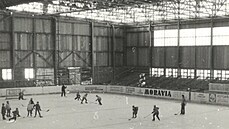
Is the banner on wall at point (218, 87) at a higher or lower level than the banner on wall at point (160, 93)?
higher

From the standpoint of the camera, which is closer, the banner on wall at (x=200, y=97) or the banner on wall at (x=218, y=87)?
the banner on wall at (x=200, y=97)

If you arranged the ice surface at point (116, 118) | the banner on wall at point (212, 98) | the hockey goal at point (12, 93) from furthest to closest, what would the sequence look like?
the hockey goal at point (12, 93), the banner on wall at point (212, 98), the ice surface at point (116, 118)

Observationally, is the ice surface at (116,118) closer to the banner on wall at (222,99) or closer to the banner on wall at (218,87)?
the banner on wall at (222,99)

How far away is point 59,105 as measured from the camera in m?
39.9

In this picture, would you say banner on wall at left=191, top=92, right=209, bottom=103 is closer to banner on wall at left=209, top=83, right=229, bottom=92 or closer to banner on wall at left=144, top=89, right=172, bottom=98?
banner on wall at left=144, top=89, right=172, bottom=98

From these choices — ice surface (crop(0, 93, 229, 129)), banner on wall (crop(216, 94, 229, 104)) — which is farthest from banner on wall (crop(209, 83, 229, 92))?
ice surface (crop(0, 93, 229, 129))

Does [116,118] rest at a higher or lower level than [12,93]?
lower

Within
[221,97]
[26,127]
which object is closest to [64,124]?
[26,127]

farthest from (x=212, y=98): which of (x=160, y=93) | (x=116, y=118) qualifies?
(x=116, y=118)

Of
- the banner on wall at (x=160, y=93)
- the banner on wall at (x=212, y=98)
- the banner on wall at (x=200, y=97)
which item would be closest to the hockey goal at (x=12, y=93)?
the banner on wall at (x=160, y=93)

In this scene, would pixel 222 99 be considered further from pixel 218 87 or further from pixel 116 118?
pixel 116 118

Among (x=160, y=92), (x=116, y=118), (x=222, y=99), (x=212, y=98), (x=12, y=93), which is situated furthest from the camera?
(x=12, y=93)

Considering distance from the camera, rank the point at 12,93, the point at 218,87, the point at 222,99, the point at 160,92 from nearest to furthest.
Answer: the point at 222,99
the point at 218,87
the point at 160,92
the point at 12,93

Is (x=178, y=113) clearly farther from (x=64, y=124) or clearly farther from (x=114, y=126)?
(x=64, y=124)
